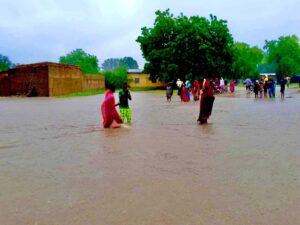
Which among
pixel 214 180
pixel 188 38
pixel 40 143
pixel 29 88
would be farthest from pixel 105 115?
pixel 188 38

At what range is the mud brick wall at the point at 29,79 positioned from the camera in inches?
1747

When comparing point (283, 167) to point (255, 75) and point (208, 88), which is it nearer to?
point (208, 88)

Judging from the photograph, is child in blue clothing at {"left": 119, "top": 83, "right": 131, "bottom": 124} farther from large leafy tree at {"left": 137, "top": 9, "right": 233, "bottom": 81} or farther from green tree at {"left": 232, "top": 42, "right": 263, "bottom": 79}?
green tree at {"left": 232, "top": 42, "right": 263, "bottom": 79}

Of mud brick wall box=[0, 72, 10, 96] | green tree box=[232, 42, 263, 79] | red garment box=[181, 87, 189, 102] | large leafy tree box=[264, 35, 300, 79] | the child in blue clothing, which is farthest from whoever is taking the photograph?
large leafy tree box=[264, 35, 300, 79]

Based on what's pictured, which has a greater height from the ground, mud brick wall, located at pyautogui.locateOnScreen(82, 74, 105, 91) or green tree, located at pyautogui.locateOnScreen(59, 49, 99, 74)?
green tree, located at pyautogui.locateOnScreen(59, 49, 99, 74)

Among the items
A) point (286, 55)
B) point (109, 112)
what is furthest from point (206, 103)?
point (286, 55)

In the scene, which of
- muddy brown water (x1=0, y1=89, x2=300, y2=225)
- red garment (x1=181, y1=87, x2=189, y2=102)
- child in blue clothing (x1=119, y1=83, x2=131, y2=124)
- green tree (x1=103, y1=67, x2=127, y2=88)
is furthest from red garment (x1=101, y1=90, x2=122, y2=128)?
green tree (x1=103, y1=67, x2=127, y2=88)

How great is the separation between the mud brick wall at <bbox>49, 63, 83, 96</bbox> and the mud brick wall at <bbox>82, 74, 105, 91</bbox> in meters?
3.50

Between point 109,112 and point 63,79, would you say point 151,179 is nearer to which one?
point 109,112

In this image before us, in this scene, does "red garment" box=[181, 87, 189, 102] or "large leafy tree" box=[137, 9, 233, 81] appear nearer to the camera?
"red garment" box=[181, 87, 189, 102]

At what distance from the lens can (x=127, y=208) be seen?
473 centimetres

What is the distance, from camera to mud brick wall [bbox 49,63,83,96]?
44875mm

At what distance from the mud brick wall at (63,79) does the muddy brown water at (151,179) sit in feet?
114

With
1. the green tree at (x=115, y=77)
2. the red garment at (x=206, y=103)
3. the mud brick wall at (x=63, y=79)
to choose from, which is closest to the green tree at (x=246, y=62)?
the green tree at (x=115, y=77)
